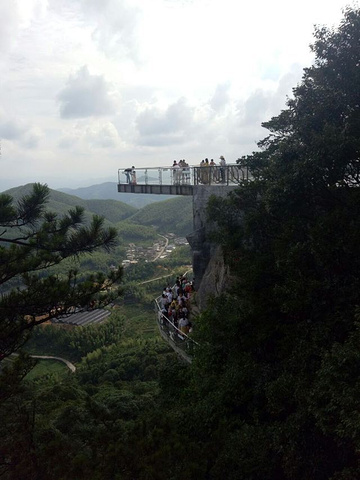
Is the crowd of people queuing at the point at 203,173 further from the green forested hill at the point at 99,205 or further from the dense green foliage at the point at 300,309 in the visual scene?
the green forested hill at the point at 99,205

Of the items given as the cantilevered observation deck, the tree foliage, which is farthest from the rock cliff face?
the tree foliage

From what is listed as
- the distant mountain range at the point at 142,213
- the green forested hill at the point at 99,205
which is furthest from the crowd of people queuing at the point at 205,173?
the green forested hill at the point at 99,205

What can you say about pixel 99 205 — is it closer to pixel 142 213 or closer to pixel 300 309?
pixel 142 213

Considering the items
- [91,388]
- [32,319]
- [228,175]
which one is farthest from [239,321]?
[91,388]

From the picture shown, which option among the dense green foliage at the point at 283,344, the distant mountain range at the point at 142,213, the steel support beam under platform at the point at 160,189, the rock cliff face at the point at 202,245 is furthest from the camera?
the distant mountain range at the point at 142,213

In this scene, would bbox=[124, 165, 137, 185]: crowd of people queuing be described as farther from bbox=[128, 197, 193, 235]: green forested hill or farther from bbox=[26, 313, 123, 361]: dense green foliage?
bbox=[128, 197, 193, 235]: green forested hill

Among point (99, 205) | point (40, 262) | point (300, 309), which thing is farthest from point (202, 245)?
point (99, 205)
